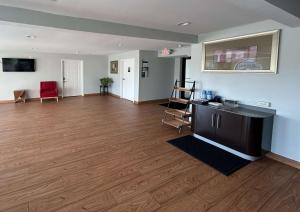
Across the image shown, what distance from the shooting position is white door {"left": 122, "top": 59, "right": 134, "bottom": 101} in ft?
27.0

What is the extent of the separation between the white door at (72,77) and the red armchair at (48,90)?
31.2 inches

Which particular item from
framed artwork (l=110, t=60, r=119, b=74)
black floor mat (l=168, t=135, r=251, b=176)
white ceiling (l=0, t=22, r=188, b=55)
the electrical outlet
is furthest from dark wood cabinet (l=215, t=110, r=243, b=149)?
framed artwork (l=110, t=60, r=119, b=74)

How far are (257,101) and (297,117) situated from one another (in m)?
0.66

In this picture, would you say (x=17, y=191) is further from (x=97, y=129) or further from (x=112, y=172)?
(x=97, y=129)

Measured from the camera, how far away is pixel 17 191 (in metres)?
2.23

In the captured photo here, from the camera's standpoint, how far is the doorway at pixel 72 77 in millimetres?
9289

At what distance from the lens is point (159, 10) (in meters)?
2.84

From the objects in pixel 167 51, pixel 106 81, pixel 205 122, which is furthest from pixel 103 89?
pixel 205 122

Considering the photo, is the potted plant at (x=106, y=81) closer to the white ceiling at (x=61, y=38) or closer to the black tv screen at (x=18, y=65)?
the black tv screen at (x=18, y=65)

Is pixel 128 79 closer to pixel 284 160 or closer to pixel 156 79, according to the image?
pixel 156 79

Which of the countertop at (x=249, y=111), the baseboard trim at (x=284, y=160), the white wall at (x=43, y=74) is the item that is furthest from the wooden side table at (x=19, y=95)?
the baseboard trim at (x=284, y=160)

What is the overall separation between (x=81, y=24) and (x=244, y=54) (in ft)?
9.92

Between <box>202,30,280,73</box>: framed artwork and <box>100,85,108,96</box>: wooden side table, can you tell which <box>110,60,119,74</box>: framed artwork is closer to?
<box>100,85,108,96</box>: wooden side table

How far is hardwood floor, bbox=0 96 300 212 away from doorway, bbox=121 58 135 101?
430cm
